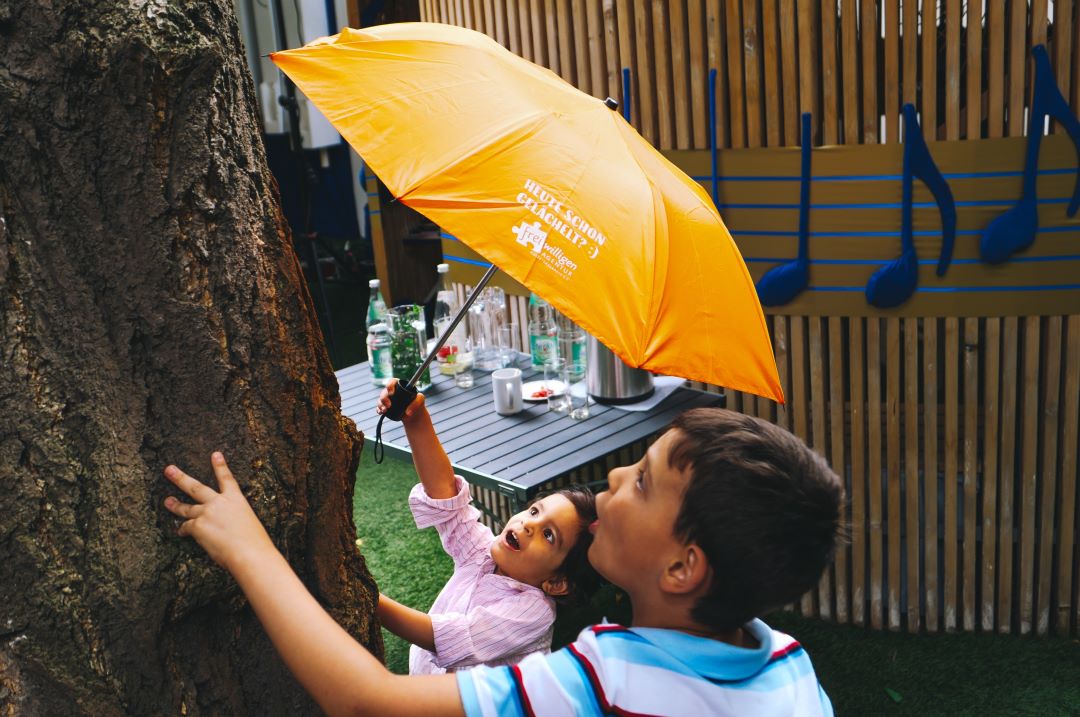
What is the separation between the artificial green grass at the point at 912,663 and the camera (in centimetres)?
370

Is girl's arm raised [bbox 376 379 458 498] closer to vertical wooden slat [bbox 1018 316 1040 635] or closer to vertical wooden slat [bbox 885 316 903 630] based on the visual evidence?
vertical wooden slat [bbox 885 316 903 630]

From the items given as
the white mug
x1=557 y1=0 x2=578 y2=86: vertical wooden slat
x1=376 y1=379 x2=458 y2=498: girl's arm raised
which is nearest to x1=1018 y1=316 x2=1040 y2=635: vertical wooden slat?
the white mug

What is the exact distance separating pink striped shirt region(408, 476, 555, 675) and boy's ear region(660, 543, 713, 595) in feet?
3.39

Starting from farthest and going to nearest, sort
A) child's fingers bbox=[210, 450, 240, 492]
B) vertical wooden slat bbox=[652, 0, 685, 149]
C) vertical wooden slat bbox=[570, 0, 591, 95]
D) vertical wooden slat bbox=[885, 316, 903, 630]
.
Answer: vertical wooden slat bbox=[570, 0, 591, 95] → vertical wooden slat bbox=[652, 0, 685, 149] → vertical wooden slat bbox=[885, 316, 903, 630] → child's fingers bbox=[210, 450, 240, 492]

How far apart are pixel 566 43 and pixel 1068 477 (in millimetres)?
2689

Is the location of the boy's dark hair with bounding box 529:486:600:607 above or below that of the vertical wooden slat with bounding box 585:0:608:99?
below

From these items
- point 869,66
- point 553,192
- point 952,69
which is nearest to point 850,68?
point 869,66

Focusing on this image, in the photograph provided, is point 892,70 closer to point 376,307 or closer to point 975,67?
point 975,67

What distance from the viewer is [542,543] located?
248 cm

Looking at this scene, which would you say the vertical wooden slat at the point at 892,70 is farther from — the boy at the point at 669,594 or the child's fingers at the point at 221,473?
the child's fingers at the point at 221,473

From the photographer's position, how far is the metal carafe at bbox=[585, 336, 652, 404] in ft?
12.8

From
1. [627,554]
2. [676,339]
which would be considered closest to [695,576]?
[627,554]

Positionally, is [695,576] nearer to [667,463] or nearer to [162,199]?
[667,463]

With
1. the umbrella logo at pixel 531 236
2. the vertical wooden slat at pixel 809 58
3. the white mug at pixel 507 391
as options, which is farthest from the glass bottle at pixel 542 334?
the umbrella logo at pixel 531 236
